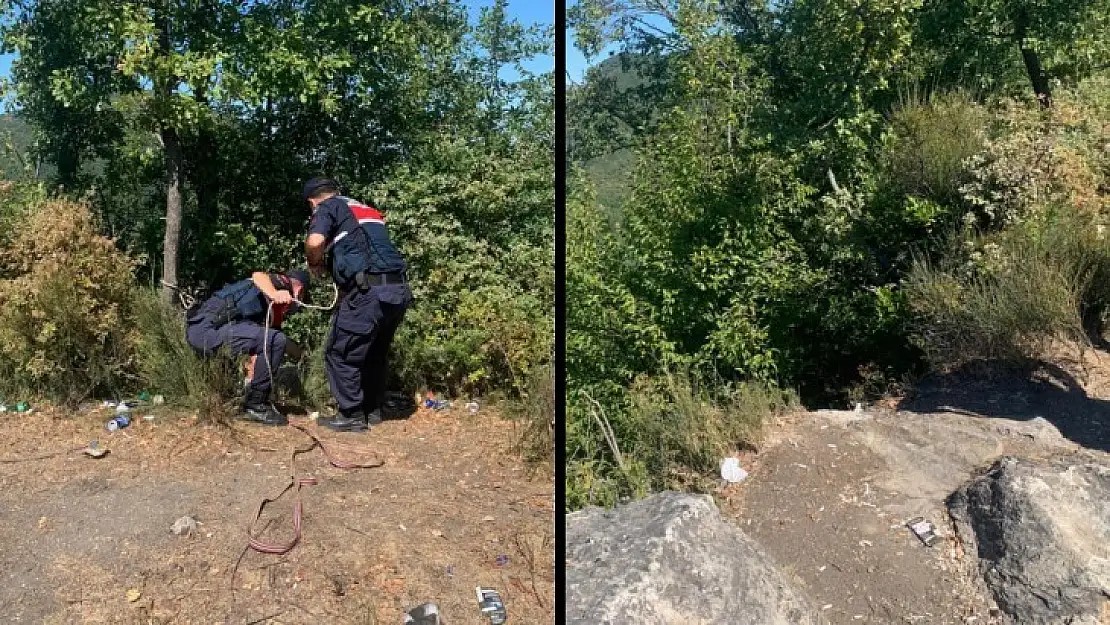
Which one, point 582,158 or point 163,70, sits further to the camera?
point 582,158

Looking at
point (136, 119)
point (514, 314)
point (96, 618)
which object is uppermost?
point (136, 119)

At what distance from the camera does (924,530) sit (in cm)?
315

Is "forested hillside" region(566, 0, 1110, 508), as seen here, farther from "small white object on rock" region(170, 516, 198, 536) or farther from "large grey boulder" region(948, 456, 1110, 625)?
"small white object on rock" region(170, 516, 198, 536)

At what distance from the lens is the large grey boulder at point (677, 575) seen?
2.74 meters

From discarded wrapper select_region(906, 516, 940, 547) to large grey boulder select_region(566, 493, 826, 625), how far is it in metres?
0.53

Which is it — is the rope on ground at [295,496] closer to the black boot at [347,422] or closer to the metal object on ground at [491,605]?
the black boot at [347,422]

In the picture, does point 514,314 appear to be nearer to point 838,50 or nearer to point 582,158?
point 582,158

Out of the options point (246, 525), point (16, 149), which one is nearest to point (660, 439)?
point (246, 525)

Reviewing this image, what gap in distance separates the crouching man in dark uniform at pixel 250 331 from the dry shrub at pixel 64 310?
1.67 feet

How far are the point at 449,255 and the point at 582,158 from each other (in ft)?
5.71

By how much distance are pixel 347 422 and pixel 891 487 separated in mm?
2727

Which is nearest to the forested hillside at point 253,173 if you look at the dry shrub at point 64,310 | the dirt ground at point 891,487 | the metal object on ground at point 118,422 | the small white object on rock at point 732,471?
the dry shrub at point 64,310

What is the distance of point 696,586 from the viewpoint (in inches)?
110

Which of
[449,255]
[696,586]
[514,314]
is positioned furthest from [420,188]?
[696,586]
